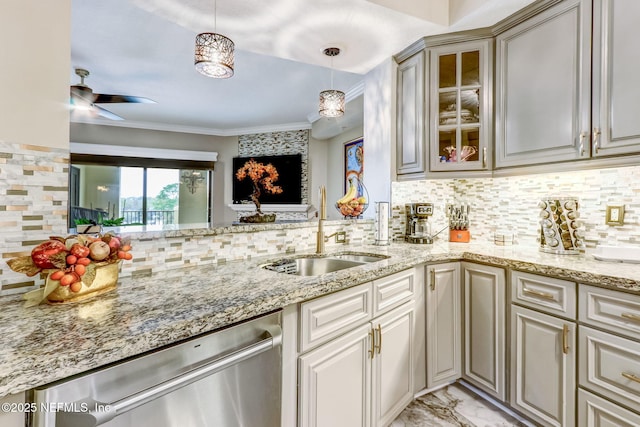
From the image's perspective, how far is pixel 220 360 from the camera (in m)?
0.82

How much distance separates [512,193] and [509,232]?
29 cm

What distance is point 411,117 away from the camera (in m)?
2.22

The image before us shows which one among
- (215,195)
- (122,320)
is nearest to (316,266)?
(122,320)

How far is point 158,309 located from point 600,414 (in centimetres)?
182

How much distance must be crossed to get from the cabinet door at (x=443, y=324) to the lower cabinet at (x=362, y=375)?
20cm

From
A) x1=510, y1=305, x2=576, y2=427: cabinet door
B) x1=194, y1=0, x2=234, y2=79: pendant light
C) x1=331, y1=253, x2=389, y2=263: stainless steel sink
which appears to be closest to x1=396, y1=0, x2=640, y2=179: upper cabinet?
x1=331, y1=253, x2=389, y2=263: stainless steel sink

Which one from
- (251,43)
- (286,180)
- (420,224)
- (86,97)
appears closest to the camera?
(251,43)

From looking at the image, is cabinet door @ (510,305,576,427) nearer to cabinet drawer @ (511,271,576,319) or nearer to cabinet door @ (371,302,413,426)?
cabinet drawer @ (511,271,576,319)

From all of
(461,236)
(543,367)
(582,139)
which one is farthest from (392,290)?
(582,139)

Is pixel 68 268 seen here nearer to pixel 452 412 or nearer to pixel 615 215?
pixel 452 412

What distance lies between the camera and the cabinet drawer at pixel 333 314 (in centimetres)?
110

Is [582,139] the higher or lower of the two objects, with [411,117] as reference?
lower

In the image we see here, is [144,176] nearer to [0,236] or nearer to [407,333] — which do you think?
[0,236]

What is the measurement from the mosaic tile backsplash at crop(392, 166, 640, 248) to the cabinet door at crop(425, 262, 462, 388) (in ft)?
2.12
